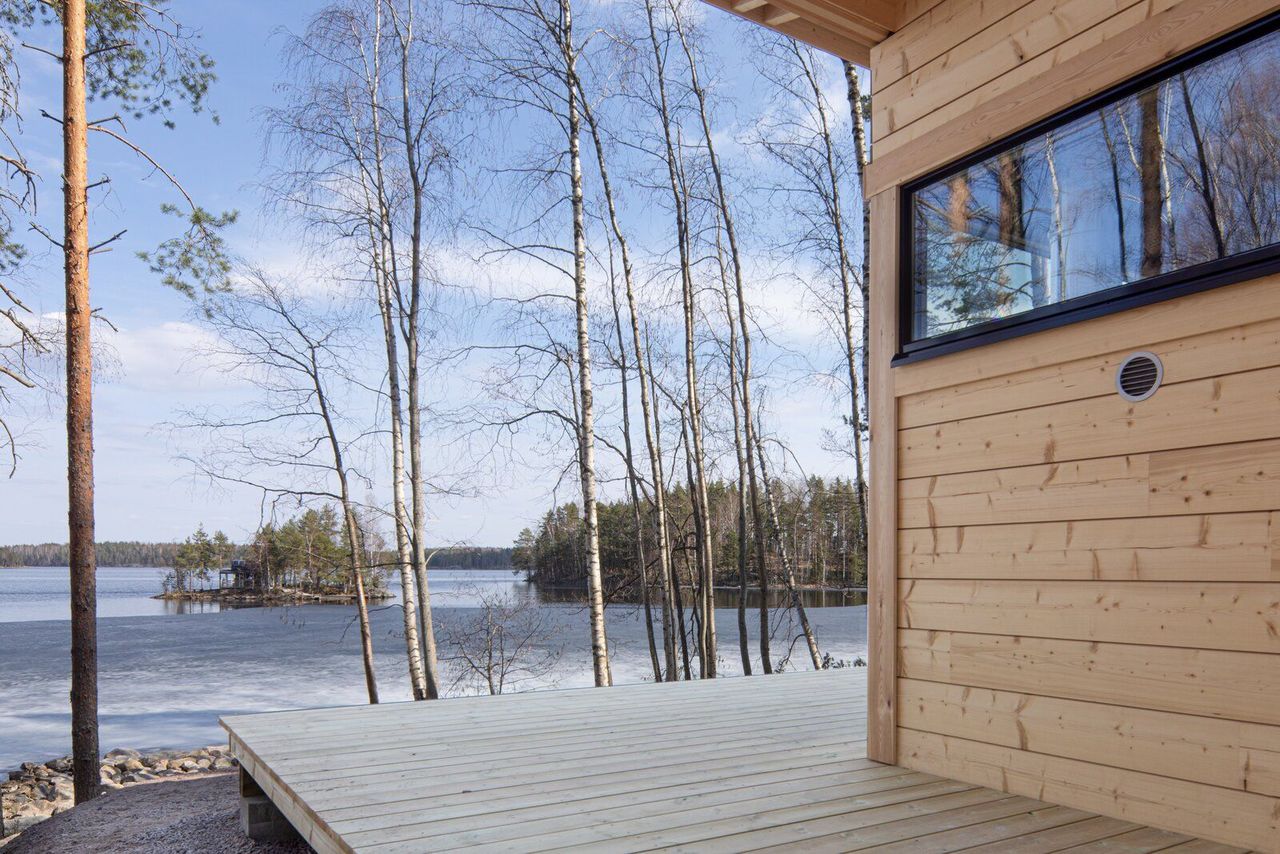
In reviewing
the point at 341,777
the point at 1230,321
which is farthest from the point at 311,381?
the point at 1230,321

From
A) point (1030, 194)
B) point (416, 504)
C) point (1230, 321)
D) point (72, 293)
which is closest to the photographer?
point (1230, 321)

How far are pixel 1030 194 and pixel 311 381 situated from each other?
27.6 feet

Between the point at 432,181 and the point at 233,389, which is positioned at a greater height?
the point at 432,181

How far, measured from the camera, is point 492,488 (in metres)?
9.41

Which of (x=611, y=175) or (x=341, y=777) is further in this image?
(x=611, y=175)

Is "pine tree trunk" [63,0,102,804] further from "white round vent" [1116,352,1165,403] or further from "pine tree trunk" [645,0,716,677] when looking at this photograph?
"white round vent" [1116,352,1165,403]

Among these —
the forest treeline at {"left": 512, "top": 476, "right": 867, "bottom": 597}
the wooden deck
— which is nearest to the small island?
the forest treeline at {"left": 512, "top": 476, "right": 867, "bottom": 597}

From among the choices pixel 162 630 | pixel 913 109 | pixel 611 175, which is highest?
pixel 611 175

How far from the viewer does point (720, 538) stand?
15.2m

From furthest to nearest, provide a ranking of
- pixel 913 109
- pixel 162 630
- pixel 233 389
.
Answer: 1. pixel 162 630
2. pixel 233 389
3. pixel 913 109

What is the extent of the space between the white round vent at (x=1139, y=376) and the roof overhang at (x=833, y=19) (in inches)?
63.2

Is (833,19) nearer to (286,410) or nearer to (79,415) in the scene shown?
(79,415)

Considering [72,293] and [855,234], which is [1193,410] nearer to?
[72,293]

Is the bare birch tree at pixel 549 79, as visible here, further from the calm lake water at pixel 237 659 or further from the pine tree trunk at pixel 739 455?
the calm lake water at pixel 237 659
